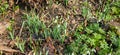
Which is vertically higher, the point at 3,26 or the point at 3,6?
the point at 3,6

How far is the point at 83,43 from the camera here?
164 inches

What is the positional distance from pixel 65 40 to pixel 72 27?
36cm

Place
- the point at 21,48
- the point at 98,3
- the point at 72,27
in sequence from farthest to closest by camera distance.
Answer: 1. the point at 98,3
2. the point at 72,27
3. the point at 21,48

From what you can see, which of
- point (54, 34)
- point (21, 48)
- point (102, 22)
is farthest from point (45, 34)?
point (102, 22)

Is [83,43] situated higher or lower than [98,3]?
lower

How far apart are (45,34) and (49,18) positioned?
531mm

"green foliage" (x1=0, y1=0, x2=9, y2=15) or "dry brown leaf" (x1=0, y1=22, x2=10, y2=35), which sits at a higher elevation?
"green foliage" (x1=0, y1=0, x2=9, y2=15)

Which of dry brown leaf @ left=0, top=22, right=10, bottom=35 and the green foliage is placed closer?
dry brown leaf @ left=0, top=22, right=10, bottom=35

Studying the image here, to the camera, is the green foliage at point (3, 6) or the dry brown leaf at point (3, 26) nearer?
the dry brown leaf at point (3, 26)

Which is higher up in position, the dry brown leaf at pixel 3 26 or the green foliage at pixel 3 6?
the green foliage at pixel 3 6

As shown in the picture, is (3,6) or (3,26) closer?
(3,26)

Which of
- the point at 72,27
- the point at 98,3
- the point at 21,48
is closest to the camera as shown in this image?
the point at 21,48

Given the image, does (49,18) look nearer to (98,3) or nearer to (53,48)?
(53,48)

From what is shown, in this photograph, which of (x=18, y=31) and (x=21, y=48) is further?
(x=18, y=31)
